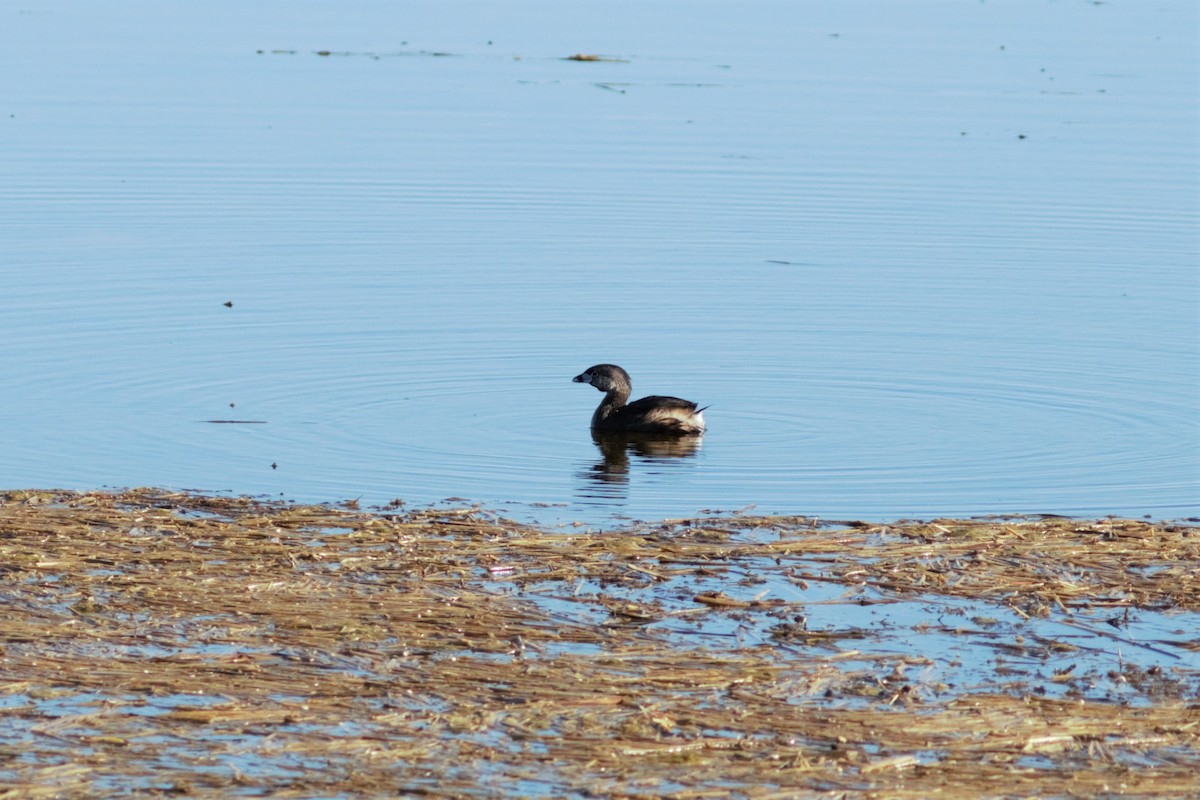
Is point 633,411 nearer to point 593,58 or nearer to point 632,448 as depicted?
point 632,448

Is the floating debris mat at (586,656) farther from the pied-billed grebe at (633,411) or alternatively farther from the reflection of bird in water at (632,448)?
the pied-billed grebe at (633,411)

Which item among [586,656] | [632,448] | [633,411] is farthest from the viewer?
[633,411]

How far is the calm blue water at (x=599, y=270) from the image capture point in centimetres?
1330

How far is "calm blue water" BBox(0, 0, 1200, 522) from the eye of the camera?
1330 centimetres

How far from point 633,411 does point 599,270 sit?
5715 millimetres

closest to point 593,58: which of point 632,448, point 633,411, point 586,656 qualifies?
point 633,411

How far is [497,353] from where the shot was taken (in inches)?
661

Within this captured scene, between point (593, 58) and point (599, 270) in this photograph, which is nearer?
point (599, 270)

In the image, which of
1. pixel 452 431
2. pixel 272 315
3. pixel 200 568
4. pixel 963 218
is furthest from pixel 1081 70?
pixel 200 568

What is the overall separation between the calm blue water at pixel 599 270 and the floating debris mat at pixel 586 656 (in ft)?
6.14

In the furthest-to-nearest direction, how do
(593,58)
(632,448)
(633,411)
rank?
(593,58)
(633,411)
(632,448)

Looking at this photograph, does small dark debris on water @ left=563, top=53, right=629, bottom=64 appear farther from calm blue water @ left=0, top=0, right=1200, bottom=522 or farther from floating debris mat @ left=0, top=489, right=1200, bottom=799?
floating debris mat @ left=0, top=489, right=1200, bottom=799

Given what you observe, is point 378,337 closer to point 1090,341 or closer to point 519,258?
point 519,258

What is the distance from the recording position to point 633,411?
14.7 m
